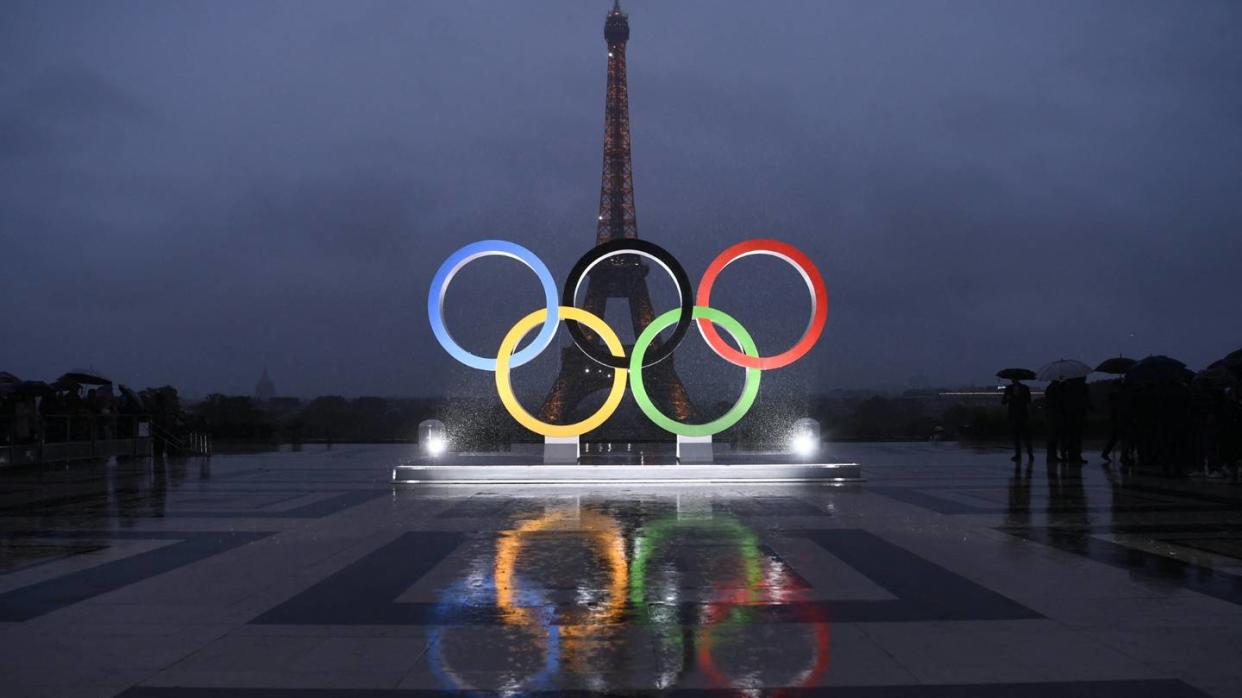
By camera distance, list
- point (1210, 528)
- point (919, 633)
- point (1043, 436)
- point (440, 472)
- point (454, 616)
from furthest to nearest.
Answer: point (1043, 436) < point (440, 472) < point (1210, 528) < point (454, 616) < point (919, 633)

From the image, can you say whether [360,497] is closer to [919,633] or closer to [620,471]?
[620,471]

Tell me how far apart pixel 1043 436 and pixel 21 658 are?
3575 cm

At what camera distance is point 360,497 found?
596 inches

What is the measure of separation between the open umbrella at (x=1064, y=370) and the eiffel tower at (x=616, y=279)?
1850 centimetres

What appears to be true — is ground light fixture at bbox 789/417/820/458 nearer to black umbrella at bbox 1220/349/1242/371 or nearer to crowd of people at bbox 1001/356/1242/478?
crowd of people at bbox 1001/356/1242/478

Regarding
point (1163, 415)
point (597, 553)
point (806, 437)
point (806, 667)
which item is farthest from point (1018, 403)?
point (806, 667)

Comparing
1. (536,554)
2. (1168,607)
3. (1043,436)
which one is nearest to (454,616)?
(536,554)

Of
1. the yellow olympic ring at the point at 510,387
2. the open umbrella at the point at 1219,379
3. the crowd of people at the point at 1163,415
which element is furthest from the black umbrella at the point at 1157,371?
the yellow olympic ring at the point at 510,387

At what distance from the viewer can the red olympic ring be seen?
58.9 ft

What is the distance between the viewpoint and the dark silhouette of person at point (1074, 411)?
21.0 metres

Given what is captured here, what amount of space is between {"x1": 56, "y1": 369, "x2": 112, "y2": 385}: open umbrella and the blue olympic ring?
1364cm

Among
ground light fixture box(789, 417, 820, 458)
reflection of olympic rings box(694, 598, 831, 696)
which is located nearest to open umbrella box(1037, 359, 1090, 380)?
ground light fixture box(789, 417, 820, 458)

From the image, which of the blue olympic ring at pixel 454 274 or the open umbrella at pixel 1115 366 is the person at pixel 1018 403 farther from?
the blue olympic ring at pixel 454 274

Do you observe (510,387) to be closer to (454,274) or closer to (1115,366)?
(454,274)
